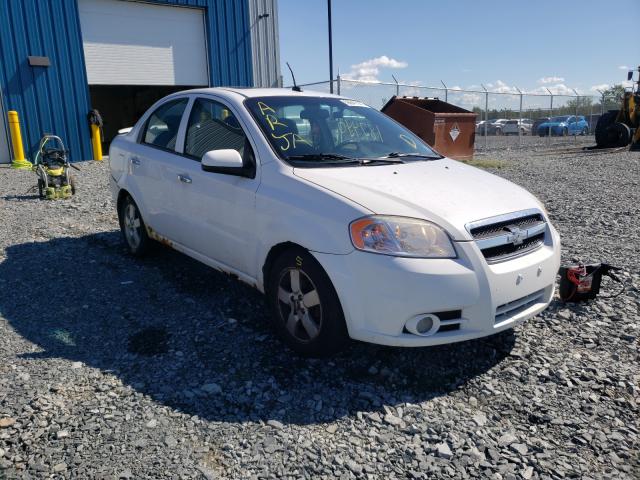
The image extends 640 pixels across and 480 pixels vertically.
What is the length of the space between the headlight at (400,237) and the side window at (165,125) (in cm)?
235

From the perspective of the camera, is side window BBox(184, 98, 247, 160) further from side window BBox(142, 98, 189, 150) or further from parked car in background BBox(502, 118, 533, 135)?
parked car in background BBox(502, 118, 533, 135)

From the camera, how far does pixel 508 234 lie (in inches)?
120

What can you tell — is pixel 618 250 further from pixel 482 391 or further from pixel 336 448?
pixel 336 448

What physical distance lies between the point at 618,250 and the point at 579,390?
3.27 m

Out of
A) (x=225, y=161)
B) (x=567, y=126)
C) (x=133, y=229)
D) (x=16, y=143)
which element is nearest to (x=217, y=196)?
(x=225, y=161)

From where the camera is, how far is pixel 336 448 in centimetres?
252

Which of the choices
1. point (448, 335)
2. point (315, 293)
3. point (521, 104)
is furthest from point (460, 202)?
point (521, 104)

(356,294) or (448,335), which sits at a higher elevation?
(356,294)

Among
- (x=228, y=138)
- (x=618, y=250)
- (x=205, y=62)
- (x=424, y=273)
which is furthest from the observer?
(x=205, y=62)

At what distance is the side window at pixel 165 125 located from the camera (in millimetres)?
4621

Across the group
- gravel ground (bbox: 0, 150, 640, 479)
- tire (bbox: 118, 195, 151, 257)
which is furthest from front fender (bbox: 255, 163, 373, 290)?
tire (bbox: 118, 195, 151, 257)

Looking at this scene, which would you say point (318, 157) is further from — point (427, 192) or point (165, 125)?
point (165, 125)

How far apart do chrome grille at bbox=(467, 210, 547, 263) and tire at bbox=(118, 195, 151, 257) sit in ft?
11.0

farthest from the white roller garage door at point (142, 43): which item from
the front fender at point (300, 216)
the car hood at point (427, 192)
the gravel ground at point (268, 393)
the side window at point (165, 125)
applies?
the car hood at point (427, 192)
